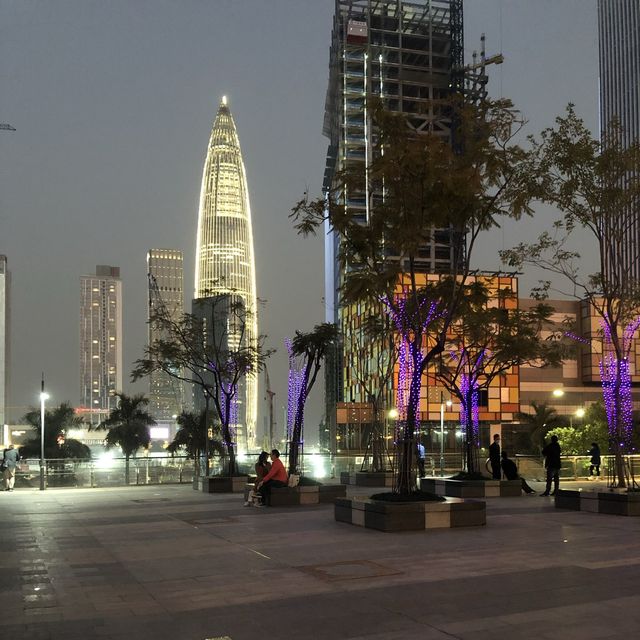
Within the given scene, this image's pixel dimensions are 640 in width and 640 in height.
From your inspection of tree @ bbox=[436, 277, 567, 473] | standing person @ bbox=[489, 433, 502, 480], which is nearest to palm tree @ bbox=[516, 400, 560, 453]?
tree @ bbox=[436, 277, 567, 473]

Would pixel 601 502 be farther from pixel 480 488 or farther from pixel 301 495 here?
pixel 301 495

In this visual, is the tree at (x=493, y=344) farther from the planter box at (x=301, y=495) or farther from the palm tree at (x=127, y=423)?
the palm tree at (x=127, y=423)

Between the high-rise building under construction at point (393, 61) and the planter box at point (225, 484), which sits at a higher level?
the high-rise building under construction at point (393, 61)

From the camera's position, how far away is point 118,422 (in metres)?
71.9

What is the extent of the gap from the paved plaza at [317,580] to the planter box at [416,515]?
326 mm

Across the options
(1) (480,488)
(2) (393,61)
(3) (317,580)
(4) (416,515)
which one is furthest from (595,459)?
(2) (393,61)

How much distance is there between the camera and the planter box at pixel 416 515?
14.8 m

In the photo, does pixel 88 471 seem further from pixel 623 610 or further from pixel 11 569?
pixel 623 610

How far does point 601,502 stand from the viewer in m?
18.0

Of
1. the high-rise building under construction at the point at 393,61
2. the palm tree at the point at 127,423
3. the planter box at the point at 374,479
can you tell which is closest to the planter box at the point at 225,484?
the planter box at the point at 374,479

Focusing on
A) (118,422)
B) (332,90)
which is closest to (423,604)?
(118,422)

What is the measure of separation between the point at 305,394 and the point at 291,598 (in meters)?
19.1

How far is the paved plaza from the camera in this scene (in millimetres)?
7602

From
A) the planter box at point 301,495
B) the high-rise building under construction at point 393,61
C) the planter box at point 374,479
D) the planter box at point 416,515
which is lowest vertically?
the planter box at point 374,479
